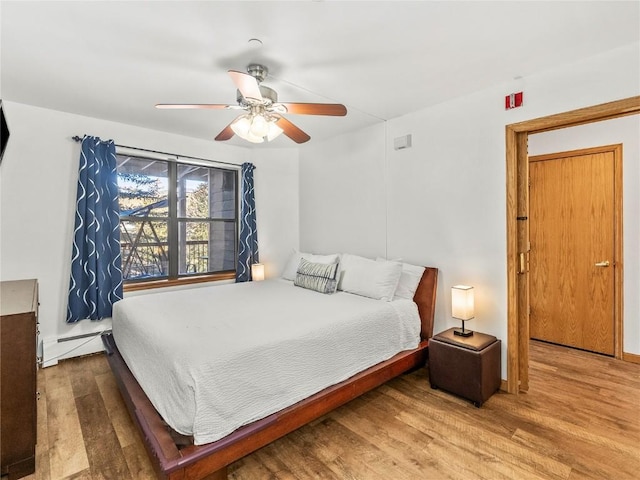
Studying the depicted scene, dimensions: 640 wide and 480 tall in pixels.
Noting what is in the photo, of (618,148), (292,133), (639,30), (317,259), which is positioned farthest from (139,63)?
(618,148)

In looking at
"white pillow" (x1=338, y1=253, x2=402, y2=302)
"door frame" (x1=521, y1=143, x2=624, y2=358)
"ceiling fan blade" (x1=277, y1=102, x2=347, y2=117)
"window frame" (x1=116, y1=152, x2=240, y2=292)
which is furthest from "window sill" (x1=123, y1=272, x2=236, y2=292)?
"door frame" (x1=521, y1=143, x2=624, y2=358)

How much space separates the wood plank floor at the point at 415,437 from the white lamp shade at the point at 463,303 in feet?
2.17

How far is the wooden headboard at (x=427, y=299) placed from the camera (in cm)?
306

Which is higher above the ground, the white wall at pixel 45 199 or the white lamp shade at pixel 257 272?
the white wall at pixel 45 199

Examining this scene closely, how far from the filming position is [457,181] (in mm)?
2986

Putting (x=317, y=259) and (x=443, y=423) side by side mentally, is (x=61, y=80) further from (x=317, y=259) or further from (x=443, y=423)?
(x=443, y=423)

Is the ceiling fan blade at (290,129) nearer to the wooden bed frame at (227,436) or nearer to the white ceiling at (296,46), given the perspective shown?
the white ceiling at (296,46)

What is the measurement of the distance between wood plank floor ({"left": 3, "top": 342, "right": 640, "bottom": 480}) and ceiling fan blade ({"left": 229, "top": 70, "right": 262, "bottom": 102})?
2.23 metres

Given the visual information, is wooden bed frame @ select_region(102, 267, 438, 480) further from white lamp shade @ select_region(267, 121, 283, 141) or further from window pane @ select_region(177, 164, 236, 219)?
window pane @ select_region(177, 164, 236, 219)

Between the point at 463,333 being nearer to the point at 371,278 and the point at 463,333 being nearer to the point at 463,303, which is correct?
the point at 463,303

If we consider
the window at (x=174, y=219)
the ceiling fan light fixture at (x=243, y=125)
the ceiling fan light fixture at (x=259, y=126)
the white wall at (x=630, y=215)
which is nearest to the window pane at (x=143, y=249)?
the window at (x=174, y=219)

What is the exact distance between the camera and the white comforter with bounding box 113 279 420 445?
5.44 ft

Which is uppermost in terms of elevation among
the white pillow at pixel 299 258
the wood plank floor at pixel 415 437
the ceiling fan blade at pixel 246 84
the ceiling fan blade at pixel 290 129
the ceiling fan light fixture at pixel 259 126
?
the ceiling fan blade at pixel 246 84

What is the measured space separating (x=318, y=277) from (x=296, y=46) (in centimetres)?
206
